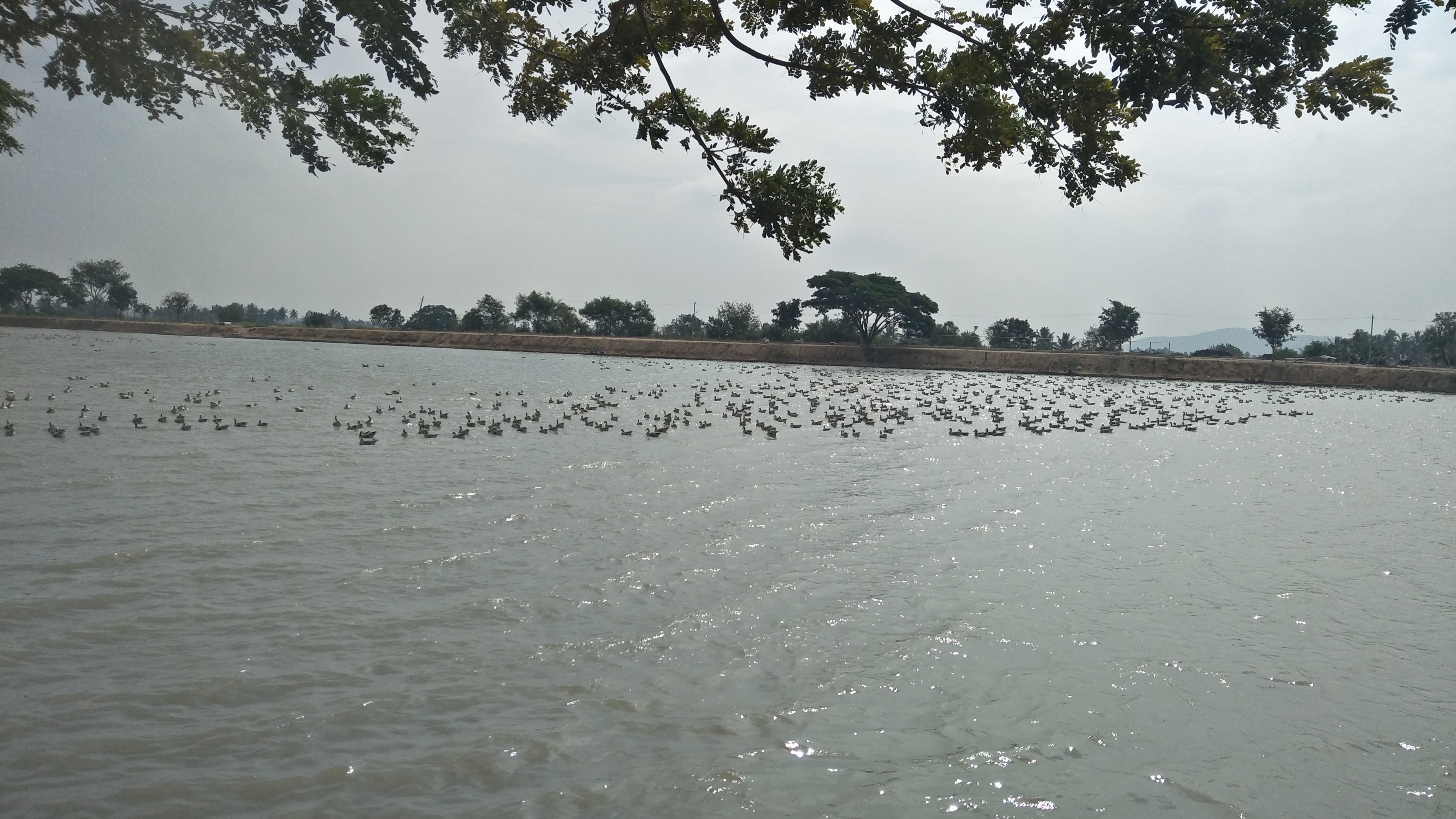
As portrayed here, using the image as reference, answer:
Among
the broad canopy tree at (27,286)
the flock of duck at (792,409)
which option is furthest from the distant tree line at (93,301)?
the flock of duck at (792,409)

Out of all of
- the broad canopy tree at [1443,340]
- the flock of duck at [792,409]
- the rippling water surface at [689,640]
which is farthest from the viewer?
the broad canopy tree at [1443,340]

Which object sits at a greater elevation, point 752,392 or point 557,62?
point 557,62

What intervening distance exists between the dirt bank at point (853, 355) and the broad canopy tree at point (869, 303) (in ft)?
10.9

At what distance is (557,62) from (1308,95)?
5821mm

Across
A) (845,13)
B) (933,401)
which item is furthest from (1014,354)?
(845,13)

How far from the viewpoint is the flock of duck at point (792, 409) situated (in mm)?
24094

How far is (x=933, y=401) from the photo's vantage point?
41.8 m

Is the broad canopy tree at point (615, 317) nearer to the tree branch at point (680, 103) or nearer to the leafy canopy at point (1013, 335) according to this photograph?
the leafy canopy at point (1013, 335)

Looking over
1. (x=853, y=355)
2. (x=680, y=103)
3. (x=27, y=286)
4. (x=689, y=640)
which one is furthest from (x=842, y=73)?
(x=27, y=286)

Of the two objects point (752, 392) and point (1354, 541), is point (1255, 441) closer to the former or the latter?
point (1354, 541)

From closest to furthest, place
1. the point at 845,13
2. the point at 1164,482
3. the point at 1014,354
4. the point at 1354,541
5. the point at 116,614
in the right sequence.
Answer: the point at 845,13, the point at 116,614, the point at 1354,541, the point at 1164,482, the point at 1014,354

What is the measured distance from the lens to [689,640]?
27.7 ft

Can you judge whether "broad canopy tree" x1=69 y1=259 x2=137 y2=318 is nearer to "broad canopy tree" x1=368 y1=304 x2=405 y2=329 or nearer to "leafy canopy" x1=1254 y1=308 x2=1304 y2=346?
"broad canopy tree" x1=368 y1=304 x2=405 y2=329

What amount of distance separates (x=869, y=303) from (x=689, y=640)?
8001 centimetres
